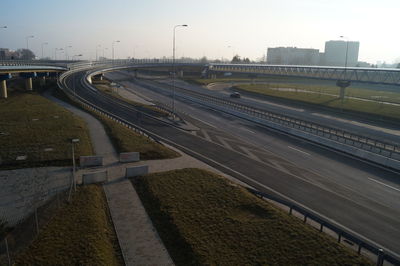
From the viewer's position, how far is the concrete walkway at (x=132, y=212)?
1341cm

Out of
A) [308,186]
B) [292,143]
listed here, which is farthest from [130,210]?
[292,143]

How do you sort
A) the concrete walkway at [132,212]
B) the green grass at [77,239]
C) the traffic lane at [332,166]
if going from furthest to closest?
1. the traffic lane at [332,166]
2. the concrete walkway at [132,212]
3. the green grass at [77,239]

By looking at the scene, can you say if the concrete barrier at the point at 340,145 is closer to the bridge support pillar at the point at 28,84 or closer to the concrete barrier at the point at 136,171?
the concrete barrier at the point at 136,171

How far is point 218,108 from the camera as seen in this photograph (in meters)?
57.6

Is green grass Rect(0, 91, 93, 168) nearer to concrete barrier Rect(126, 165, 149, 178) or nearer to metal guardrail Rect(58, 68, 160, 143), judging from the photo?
metal guardrail Rect(58, 68, 160, 143)

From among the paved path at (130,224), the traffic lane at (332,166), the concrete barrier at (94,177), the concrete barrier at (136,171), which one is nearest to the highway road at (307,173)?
the traffic lane at (332,166)

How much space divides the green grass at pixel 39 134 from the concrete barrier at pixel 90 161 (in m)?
1.75

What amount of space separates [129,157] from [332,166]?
1780 centimetres

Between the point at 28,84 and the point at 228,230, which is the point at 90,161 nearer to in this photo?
the point at 228,230

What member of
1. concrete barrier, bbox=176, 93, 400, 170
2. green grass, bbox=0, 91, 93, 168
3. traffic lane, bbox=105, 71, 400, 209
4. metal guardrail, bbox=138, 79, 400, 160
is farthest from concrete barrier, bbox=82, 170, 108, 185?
metal guardrail, bbox=138, 79, 400, 160

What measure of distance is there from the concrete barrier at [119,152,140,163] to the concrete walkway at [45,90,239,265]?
0.50 m

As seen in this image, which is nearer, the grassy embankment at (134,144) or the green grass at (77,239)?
the green grass at (77,239)

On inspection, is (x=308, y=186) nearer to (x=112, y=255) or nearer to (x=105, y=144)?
(x=112, y=255)

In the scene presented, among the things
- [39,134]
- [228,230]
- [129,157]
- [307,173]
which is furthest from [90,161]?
[307,173]
